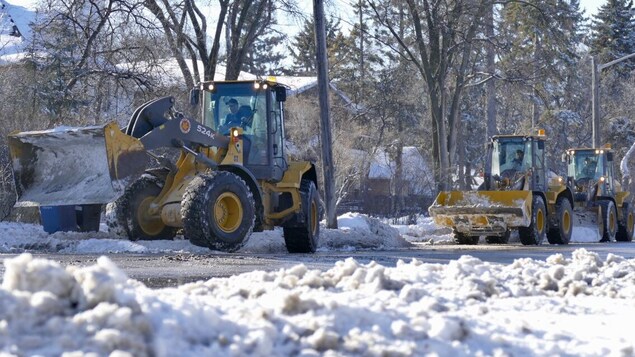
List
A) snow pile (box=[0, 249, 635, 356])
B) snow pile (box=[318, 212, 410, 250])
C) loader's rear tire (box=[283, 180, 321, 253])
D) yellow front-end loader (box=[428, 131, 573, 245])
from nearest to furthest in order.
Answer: snow pile (box=[0, 249, 635, 356]) < loader's rear tire (box=[283, 180, 321, 253]) < snow pile (box=[318, 212, 410, 250]) < yellow front-end loader (box=[428, 131, 573, 245])

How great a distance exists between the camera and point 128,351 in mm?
3688

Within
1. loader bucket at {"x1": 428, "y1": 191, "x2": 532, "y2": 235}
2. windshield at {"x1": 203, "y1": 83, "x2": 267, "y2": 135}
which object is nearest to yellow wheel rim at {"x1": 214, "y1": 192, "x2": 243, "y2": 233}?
windshield at {"x1": 203, "y1": 83, "x2": 267, "y2": 135}

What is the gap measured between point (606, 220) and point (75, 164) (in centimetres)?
1790

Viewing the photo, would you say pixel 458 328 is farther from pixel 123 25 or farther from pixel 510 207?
pixel 123 25

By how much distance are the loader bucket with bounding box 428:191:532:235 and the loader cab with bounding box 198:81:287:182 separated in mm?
6078

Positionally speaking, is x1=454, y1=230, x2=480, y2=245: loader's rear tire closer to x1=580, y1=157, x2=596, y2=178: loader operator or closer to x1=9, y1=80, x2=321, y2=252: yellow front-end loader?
x1=9, y1=80, x2=321, y2=252: yellow front-end loader

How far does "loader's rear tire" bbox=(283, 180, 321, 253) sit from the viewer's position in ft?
55.7

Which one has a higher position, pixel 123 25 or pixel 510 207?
pixel 123 25

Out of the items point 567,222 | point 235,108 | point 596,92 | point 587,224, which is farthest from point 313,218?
point 596,92

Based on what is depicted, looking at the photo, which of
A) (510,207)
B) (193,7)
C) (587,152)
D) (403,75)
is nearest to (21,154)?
(510,207)

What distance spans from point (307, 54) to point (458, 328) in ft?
187

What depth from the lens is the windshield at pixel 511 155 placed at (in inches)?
933

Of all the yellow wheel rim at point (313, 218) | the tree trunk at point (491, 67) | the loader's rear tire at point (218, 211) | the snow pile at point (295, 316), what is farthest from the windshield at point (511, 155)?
the snow pile at point (295, 316)

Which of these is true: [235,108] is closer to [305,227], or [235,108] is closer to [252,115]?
[252,115]
